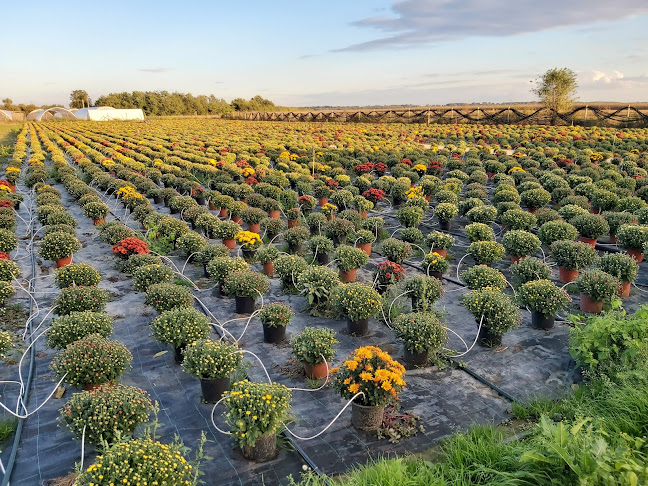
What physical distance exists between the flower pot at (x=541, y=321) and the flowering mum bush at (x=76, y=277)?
7942mm

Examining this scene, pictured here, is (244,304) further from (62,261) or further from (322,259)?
(62,261)

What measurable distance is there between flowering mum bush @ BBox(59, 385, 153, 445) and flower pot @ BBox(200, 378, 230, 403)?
0.98 meters

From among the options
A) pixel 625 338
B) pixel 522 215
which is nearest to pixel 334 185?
pixel 522 215

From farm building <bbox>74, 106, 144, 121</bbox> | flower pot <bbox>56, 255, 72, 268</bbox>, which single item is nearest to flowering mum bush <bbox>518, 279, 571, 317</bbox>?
flower pot <bbox>56, 255, 72, 268</bbox>

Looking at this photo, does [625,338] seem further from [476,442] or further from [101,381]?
[101,381]

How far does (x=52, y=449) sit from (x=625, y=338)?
697 centimetres

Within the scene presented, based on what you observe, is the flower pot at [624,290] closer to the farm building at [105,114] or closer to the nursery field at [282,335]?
the nursery field at [282,335]

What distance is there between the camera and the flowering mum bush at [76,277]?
8.90 metres

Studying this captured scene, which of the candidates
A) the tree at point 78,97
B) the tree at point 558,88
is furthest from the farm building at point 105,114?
the tree at point 558,88

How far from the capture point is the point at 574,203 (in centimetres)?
1461

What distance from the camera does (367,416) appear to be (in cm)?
554

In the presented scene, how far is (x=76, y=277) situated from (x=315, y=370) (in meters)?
5.14

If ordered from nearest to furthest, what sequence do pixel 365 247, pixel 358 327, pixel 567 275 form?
pixel 358 327 < pixel 567 275 < pixel 365 247

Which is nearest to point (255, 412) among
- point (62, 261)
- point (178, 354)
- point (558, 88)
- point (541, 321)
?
point (178, 354)
